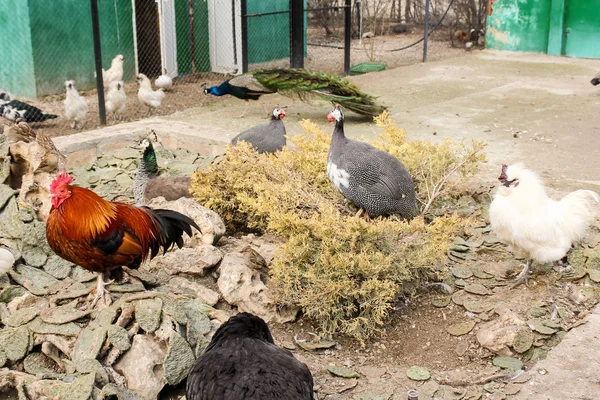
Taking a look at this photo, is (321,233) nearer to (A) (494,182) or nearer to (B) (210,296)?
(B) (210,296)

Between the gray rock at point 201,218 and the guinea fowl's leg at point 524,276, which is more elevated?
the gray rock at point 201,218

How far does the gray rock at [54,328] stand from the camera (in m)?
4.04

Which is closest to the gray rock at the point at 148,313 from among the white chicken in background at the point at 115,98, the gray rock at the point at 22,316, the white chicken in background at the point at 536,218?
the gray rock at the point at 22,316

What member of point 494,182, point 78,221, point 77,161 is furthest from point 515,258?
point 77,161

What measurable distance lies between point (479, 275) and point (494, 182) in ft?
5.62

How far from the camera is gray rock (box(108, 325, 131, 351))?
396 centimetres

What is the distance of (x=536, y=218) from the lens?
491 cm

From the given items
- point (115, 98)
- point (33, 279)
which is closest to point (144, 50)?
point (115, 98)

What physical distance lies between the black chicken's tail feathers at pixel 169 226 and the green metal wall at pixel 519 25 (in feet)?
44.6

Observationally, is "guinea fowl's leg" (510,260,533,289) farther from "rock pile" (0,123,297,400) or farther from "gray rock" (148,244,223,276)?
"gray rock" (148,244,223,276)

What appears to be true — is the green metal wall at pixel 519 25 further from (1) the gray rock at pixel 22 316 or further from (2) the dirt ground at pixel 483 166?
(1) the gray rock at pixel 22 316

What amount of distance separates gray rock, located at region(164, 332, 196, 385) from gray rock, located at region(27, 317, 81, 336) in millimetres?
596

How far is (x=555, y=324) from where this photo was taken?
4504 millimetres

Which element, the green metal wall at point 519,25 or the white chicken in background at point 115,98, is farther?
the green metal wall at point 519,25
